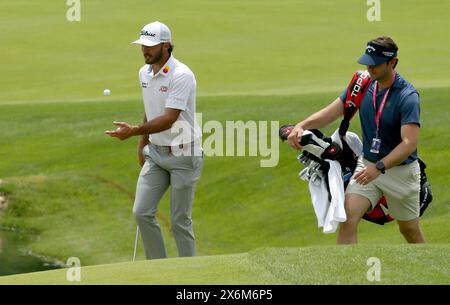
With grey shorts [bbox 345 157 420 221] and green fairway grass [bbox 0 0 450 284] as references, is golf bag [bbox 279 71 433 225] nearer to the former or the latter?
grey shorts [bbox 345 157 420 221]

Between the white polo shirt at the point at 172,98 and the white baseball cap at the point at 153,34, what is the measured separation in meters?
0.21

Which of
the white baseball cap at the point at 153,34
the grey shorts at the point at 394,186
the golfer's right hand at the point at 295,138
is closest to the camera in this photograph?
the golfer's right hand at the point at 295,138

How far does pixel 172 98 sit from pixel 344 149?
1.49m

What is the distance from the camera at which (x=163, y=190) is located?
9609 mm

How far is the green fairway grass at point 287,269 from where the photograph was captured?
6.66 m

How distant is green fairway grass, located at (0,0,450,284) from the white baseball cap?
2.11 metres

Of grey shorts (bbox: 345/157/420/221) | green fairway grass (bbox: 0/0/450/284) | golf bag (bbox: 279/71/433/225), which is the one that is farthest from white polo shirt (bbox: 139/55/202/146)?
grey shorts (bbox: 345/157/420/221)

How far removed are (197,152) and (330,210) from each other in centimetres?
164

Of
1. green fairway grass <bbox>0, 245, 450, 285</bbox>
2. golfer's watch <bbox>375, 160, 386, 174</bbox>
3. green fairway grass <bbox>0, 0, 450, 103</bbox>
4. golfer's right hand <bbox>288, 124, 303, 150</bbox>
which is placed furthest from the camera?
green fairway grass <bbox>0, 0, 450, 103</bbox>

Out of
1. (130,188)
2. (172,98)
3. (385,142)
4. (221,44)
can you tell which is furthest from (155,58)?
(221,44)

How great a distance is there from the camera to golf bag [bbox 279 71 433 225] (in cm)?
852

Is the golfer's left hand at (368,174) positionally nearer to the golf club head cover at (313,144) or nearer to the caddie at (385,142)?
the caddie at (385,142)

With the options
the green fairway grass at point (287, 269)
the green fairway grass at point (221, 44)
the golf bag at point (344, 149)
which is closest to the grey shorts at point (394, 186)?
the golf bag at point (344, 149)

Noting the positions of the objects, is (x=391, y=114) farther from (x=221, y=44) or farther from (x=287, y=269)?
(x=221, y=44)
